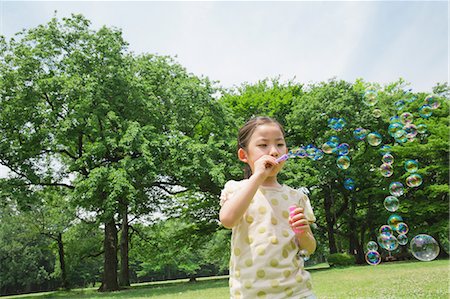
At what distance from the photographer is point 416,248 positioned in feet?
23.4

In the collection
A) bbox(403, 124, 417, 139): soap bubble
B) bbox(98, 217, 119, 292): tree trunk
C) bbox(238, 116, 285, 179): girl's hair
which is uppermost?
bbox(403, 124, 417, 139): soap bubble

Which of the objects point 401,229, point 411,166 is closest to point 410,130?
point 411,166

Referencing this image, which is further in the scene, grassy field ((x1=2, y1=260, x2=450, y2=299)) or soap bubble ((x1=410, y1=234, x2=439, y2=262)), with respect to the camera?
grassy field ((x1=2, y1=260, x2=450, y2=299))

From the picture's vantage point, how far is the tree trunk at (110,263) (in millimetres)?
20328

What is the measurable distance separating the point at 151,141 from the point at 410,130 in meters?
12.1

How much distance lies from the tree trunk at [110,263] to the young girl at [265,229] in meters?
18.7

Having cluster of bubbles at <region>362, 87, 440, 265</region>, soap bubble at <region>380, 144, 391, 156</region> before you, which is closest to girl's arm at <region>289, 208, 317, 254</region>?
cluster of bubbles at <region>362, 87, 440, 265</region>

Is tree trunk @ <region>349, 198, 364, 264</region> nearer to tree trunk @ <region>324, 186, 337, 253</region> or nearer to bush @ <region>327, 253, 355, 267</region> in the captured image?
tree trunk @ <region>324, 186, 337, 253</region>

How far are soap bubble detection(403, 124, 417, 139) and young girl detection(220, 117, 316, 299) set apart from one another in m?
7.18

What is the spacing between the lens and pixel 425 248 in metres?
6.97

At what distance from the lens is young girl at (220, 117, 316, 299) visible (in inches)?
90.8

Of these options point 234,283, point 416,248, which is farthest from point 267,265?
point 416,248

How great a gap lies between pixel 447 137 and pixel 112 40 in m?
21.3

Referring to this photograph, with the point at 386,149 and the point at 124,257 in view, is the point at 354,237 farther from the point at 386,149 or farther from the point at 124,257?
the point at 124,257
